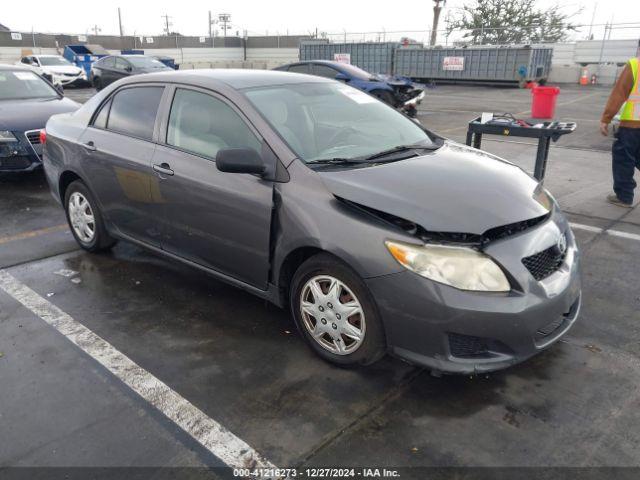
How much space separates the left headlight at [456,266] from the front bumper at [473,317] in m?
0.04

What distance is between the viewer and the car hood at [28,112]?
7023 millimetres

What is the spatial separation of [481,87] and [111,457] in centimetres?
2564

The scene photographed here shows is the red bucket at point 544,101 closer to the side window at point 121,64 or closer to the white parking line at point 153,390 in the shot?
the white parking line at point 153,390

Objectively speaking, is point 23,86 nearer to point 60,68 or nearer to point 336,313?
point 336,313

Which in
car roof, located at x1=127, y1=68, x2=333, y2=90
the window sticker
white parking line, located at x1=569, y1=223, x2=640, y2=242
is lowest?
white parking line, located at x1=569, y1=223, x2=640, y2=242

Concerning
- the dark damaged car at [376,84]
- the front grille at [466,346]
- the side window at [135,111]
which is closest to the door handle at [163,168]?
the side window at [135,111]

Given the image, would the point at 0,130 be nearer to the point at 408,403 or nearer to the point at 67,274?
the point at 67,274

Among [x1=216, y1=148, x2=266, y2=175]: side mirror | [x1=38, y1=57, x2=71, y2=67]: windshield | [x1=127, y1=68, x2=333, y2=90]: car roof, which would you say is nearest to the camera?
[x1=216, y1=148, x2=266, y2=175]: side mirror

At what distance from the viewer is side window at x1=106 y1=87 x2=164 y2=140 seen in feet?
13.2

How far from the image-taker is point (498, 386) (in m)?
2.97

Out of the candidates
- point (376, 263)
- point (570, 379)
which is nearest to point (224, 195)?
point (376, 263)

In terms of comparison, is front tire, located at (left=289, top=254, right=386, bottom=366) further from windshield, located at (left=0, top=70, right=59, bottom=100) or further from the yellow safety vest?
windshield, located at (left=0, top=70, right=59, bottom=100)

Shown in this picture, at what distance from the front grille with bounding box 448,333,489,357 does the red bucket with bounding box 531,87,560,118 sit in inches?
181

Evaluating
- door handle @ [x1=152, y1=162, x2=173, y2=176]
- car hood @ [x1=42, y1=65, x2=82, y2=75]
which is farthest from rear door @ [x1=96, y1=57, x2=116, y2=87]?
door handle @ [x1=152, y1=162, x2=173, y2=176]
